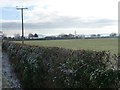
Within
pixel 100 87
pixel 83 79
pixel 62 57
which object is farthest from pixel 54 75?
pixel 100 87

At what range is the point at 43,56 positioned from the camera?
10.7 m

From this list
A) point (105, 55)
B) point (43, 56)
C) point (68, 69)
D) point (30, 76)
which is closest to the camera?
point (105, 55)

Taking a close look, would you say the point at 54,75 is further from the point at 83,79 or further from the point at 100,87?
the point at 100,87

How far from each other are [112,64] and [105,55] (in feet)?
2.22

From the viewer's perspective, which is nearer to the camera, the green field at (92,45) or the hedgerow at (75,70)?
the hedgerow at (75,70)

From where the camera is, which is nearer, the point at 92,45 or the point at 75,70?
the point at 75,70

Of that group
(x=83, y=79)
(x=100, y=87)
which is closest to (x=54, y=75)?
(x=83, y=79)

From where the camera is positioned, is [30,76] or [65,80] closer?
[65,80]

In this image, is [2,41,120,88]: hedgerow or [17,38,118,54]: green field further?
[17,38,118,54]: green field

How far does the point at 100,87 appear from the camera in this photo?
6.66 m

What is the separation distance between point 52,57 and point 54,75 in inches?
33.1

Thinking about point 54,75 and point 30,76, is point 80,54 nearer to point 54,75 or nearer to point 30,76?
point 54,75

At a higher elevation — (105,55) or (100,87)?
(105,55)

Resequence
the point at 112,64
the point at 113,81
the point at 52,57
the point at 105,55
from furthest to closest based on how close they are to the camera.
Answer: the point at 52,57
the point at 105,55
the point at 112,64
the point at 113,81
